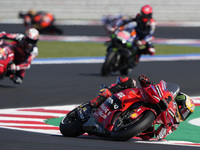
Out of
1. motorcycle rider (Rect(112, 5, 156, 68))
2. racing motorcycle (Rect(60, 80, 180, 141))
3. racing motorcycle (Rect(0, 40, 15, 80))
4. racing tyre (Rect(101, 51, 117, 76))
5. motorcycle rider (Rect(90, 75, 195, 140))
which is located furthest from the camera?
motorcycle rider (Rect(112, 5, 156, 68))

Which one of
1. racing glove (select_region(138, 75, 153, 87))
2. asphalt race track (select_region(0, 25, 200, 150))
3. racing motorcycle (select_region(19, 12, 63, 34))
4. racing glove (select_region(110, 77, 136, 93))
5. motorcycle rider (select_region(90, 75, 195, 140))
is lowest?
racing motorcycle (select_region(19, 12, 63, 34))

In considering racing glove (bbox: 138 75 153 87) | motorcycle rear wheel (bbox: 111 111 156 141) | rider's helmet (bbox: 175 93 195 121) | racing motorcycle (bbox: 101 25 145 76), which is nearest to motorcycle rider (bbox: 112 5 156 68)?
racing motorcycle (bbox: 101 25 145 76)

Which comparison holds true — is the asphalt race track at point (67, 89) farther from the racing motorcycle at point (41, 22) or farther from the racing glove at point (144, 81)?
the racing motorcycle at point (41, 22)

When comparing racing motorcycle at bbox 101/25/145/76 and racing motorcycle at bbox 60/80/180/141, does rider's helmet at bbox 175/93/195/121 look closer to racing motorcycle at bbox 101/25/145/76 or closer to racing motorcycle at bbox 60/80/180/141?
racing motorcycle at bbox 60/80/180/141

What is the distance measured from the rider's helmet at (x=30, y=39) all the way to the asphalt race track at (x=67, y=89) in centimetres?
92

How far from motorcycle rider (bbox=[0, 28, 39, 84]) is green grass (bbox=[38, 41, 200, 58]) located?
28.0 ft

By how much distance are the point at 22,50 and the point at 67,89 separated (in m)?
1.34

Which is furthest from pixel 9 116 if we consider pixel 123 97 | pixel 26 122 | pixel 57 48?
pixel 57 48

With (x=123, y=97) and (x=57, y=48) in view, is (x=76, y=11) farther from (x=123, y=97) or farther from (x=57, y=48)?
(x=123, y=97)

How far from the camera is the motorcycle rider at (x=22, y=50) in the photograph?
45.6ft

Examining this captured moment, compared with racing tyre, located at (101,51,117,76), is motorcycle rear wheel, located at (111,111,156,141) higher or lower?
higher

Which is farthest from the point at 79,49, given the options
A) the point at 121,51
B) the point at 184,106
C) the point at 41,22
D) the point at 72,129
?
the point at 184,106

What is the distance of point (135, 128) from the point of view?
7.32 metres

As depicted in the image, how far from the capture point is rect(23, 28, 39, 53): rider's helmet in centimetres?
1384
